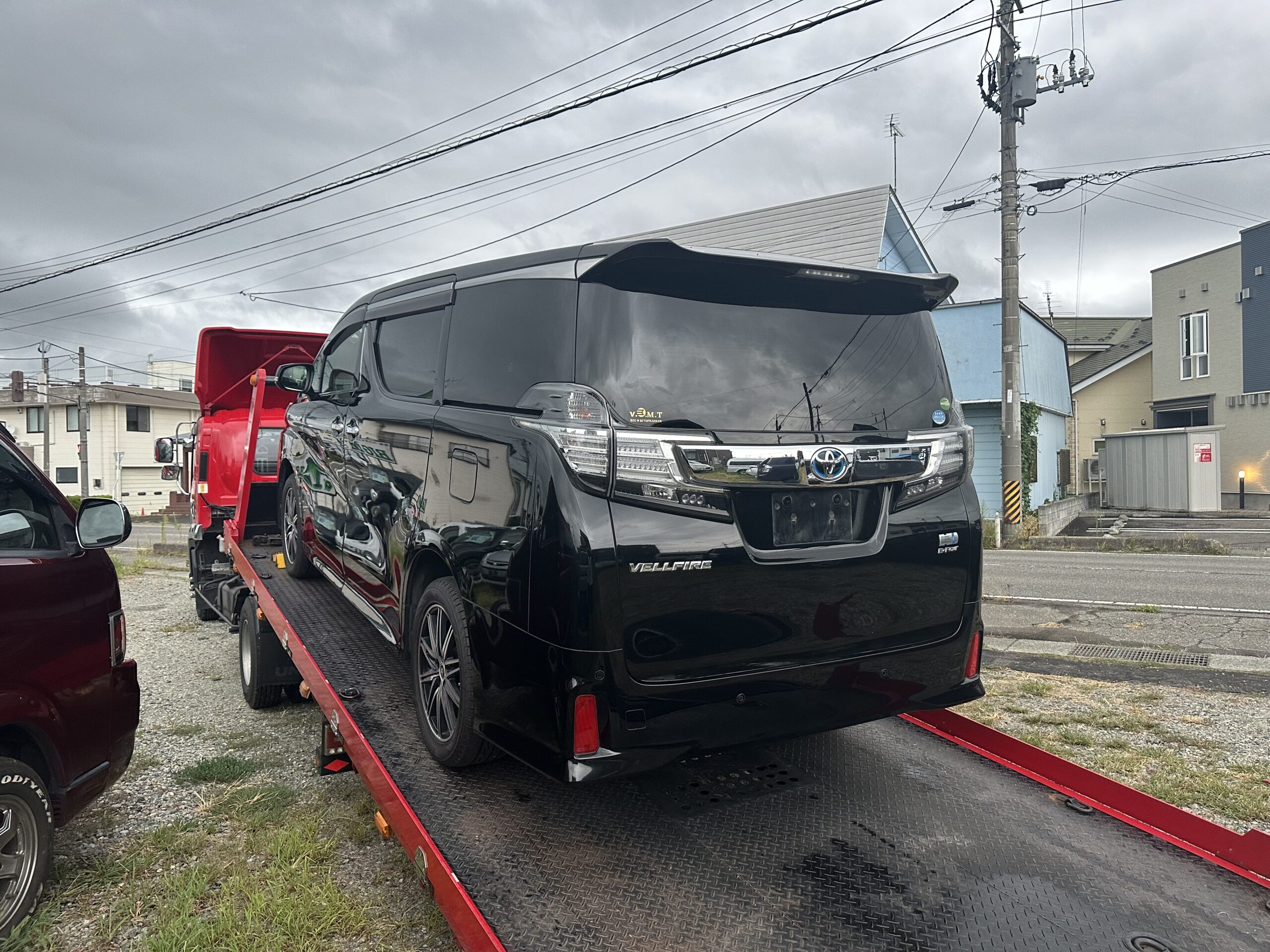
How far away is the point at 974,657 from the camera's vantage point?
3367 mm

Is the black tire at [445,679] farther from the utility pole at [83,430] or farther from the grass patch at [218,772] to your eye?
the utility pole at [83,430]

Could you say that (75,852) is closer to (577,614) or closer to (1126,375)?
(577,614)

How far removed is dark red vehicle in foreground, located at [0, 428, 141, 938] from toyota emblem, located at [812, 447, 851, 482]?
258 centimetres

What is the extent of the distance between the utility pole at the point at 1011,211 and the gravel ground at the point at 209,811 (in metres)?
14.0

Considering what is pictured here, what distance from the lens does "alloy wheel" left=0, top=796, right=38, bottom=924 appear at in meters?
2.95

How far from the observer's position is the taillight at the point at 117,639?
3.56 meters

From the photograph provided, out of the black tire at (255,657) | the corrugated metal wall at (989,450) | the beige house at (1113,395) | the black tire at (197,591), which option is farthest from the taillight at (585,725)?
the beige house at (1113,395)

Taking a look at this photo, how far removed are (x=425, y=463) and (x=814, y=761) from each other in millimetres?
2047

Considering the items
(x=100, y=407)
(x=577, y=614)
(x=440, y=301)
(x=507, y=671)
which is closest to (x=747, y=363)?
(x=577, y=614)

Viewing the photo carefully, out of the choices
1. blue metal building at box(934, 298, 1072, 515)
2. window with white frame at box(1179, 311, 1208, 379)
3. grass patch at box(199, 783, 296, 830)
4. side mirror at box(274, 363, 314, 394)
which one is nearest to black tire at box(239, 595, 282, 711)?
grass patch at box(199, 783, 296, 830)

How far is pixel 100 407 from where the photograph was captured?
47.8 meters

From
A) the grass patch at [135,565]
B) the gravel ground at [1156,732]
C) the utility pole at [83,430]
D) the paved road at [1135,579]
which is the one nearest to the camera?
the gravel ground at [1156,732]

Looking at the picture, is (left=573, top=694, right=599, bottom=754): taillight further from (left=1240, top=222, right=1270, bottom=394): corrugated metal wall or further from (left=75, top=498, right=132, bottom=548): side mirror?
(left=1240, top=222, right=1270, bottom=394): corrugated metal wall

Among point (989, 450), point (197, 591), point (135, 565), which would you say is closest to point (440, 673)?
point (197, 591)
